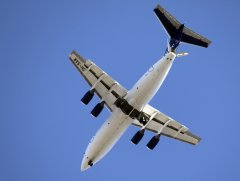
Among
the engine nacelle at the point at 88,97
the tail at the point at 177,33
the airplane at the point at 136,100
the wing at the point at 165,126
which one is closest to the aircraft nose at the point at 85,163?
the airplane at the point at 136,100

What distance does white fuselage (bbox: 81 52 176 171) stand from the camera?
157 ft

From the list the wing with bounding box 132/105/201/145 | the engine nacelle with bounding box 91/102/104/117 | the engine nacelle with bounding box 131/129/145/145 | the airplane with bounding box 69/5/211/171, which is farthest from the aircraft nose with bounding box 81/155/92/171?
the wing with bounding box 132/105/201/145

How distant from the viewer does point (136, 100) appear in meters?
49.8

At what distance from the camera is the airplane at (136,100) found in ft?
159

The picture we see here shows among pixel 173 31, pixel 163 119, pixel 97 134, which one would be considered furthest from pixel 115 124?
pixel 173 31

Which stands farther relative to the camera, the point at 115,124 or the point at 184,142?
the point at 184,142

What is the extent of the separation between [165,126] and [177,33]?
33.8 feet

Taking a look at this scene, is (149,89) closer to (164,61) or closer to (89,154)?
(164,61)

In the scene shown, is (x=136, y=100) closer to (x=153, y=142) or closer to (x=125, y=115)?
(x=125, y=115)

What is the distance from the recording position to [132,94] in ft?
163

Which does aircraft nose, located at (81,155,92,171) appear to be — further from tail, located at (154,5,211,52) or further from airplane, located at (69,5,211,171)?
tail, located at (154,5,211,52)

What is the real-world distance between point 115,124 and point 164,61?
25.9 feet

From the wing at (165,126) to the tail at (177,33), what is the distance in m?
7.93

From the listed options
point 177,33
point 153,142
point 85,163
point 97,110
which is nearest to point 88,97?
point 97,110
